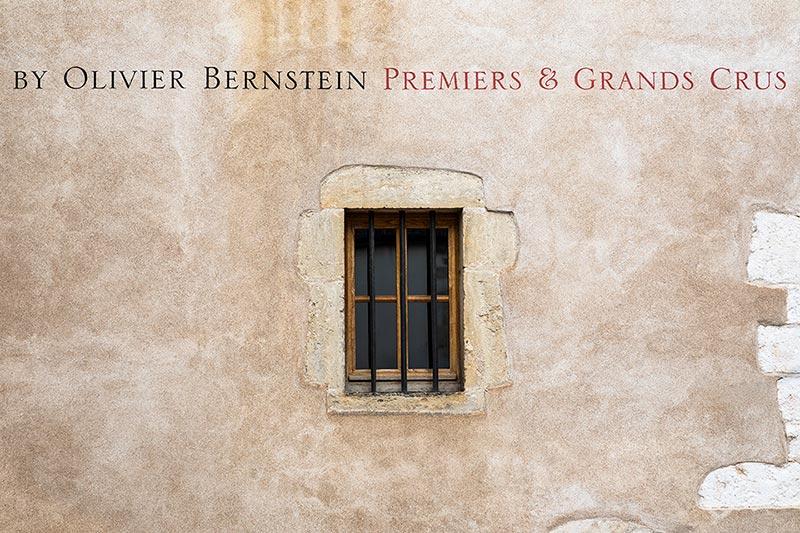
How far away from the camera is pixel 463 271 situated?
388cm

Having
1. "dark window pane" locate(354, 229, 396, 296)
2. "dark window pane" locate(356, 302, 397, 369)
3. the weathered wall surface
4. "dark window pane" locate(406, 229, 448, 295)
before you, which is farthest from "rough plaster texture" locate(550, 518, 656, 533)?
"dark window pane" locate(354, 229, 396, 296)

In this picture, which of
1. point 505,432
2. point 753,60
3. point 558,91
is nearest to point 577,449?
point 505,432

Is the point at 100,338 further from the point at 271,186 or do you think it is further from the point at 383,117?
the point at 383,117

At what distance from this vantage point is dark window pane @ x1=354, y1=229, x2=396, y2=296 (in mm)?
Result: 4020

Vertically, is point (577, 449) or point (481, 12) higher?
point (481, 12)

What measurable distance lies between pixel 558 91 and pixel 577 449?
161 centimetres

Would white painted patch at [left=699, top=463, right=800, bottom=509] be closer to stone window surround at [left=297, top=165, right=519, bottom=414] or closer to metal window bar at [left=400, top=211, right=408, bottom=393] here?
stone window surround at [left=297, top=165, right=519, bottom=414]

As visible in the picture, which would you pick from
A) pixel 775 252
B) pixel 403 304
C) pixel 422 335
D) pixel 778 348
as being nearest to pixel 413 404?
pixel 422 335

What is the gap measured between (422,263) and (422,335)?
13.1 inches

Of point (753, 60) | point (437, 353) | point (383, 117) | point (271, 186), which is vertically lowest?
point (437, 353)

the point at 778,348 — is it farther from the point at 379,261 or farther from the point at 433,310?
the point at 379,261

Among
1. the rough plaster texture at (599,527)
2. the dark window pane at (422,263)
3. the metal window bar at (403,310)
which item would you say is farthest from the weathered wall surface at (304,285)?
the dark window pane at (422,263)

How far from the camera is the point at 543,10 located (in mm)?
3967

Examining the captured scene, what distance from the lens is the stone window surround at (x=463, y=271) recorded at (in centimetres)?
383
